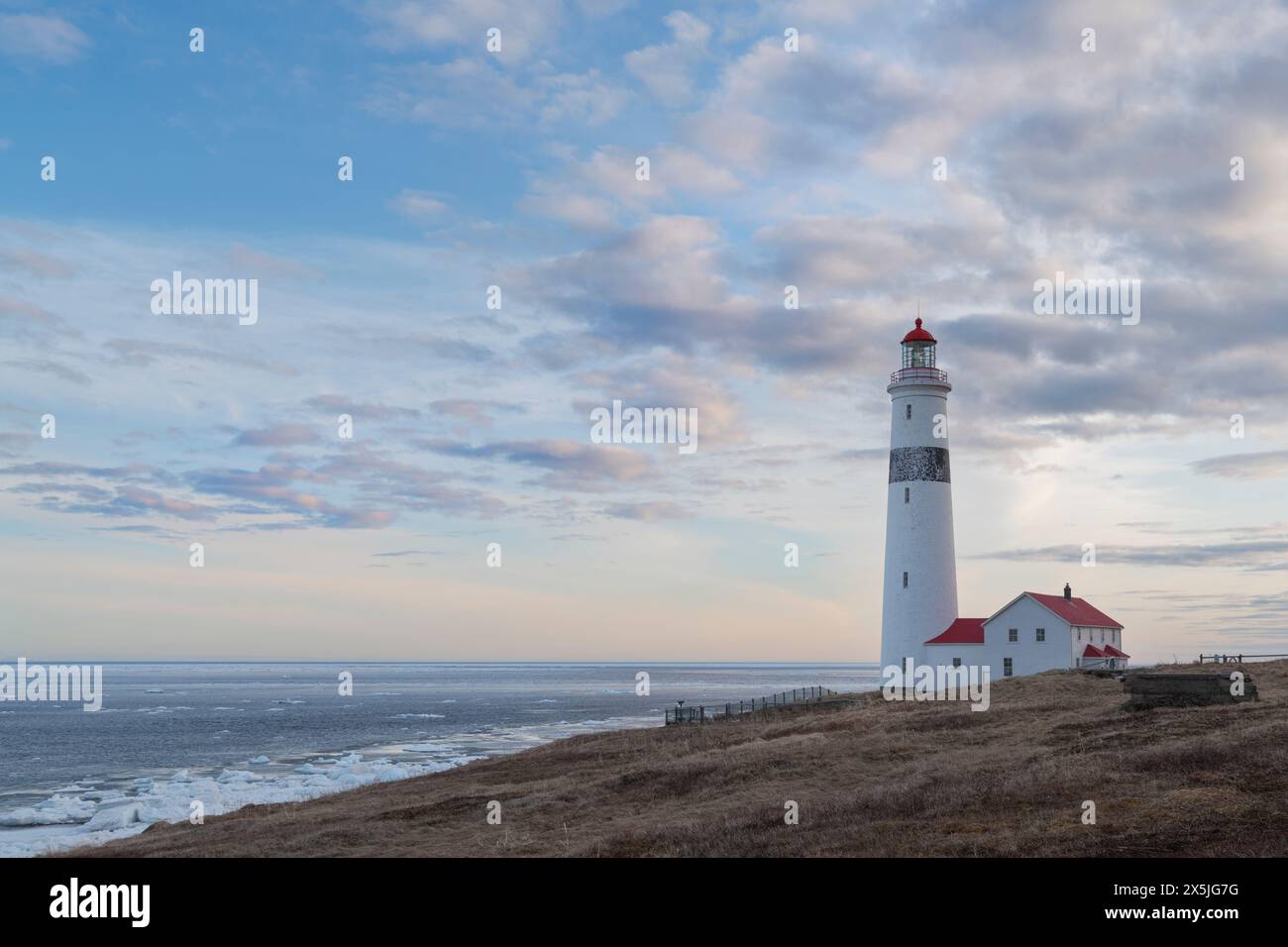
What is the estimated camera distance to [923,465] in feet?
176

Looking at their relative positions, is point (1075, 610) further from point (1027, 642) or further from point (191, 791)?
point (191, 791)

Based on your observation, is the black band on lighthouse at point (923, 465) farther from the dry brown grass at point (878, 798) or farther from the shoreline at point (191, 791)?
the shoreline at point (191, 791)

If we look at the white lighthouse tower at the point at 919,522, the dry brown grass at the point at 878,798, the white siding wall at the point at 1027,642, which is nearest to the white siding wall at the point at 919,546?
the white lighthouse tower at the point at 919,522

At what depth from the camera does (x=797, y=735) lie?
37.7 meters

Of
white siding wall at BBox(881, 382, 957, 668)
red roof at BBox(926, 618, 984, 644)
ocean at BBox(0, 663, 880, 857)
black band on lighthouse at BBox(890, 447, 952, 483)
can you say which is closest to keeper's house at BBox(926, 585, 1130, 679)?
red roof at BBox(926, 618, 984, 644)

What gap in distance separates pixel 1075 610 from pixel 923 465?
12.0 metres

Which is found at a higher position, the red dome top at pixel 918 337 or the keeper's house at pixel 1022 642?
the red dome top at pixel 918 337

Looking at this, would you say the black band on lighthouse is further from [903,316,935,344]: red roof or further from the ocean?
the ocean

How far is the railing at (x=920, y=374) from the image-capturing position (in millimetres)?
54188

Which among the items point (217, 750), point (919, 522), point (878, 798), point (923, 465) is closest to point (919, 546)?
point (919, 522)

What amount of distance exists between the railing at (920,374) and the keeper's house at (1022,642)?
12045 millimetres
